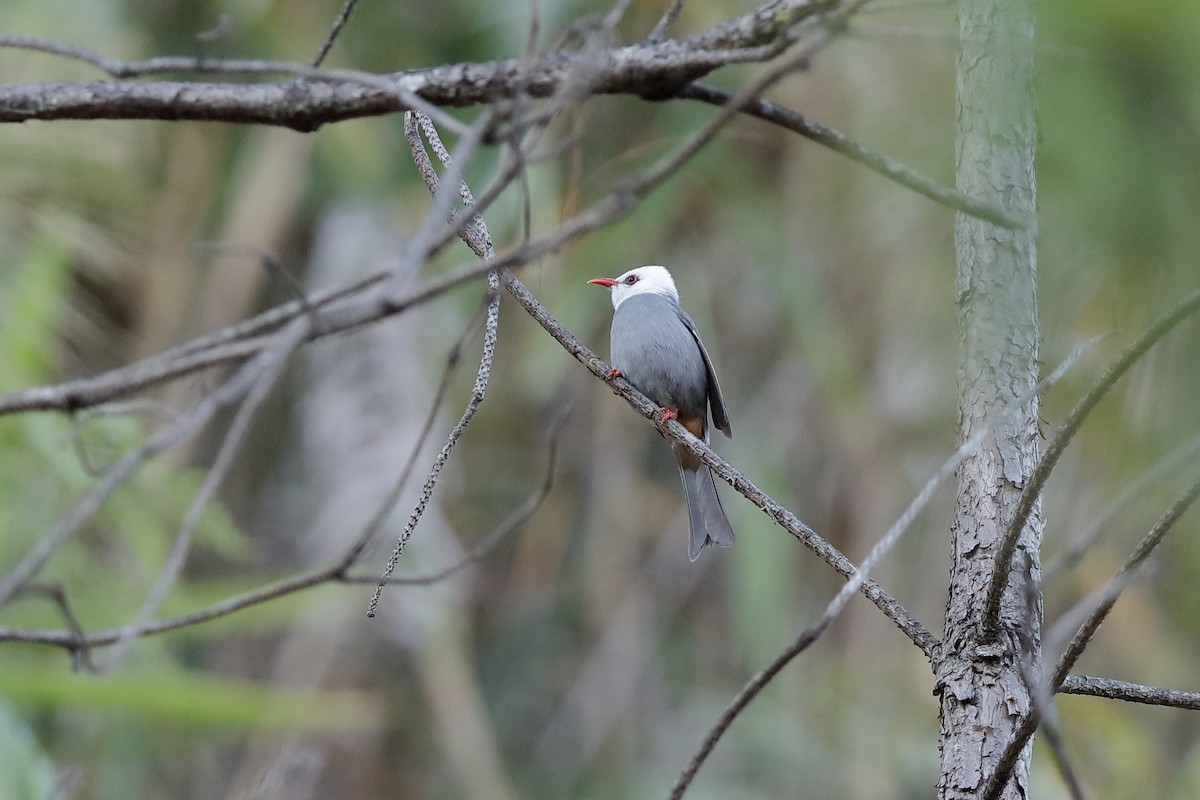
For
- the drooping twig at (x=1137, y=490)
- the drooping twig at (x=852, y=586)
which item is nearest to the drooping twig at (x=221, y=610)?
the drooping twig at (x=852, y=586)

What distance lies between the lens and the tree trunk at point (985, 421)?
76.6 inches

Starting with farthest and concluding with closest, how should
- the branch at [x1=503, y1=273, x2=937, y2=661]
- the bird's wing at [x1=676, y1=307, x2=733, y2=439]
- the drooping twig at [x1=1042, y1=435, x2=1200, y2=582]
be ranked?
1. the bird's wing at [x1=676, y1=307, x2=733, y2=439]
2. the branch at [x1=503, y1=273, x2=937, y2=661]
3. the drooping twig at [x1=1042, y1=435, x2=1200, y2=582]

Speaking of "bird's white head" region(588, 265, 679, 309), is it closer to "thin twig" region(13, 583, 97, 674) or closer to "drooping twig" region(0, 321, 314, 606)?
"thin twig" region(13, 583, 97, 674)

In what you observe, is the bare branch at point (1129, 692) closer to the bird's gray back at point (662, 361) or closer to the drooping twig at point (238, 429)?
the drooping twig at point (238, 429)

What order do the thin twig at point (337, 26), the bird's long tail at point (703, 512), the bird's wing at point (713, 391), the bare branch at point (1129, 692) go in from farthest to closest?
the bird's wing at point (713, 391) < the bird's long tail at point (703, 512) < the thin twig at point (337, 26) < the bare branch at point (1129, 692)

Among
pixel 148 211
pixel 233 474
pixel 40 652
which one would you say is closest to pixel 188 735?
pixel 40 652

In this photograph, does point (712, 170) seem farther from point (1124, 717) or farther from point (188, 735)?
point (188, 735)

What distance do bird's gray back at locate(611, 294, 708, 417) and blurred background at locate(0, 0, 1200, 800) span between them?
1.03 m

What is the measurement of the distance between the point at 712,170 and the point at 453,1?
249cm

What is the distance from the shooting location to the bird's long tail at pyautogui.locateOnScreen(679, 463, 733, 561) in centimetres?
365

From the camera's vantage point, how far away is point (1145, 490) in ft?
4.44

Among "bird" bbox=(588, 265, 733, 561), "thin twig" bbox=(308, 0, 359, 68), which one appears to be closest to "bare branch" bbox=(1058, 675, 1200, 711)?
"thin twig" bbox=(308, 0, 359, 68)

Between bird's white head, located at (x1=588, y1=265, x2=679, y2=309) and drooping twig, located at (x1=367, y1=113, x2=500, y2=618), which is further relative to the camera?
bird's white head, located at (x1=588, y1=265, x2=679, y2=309)

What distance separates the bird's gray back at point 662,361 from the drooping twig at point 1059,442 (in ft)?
7.83
